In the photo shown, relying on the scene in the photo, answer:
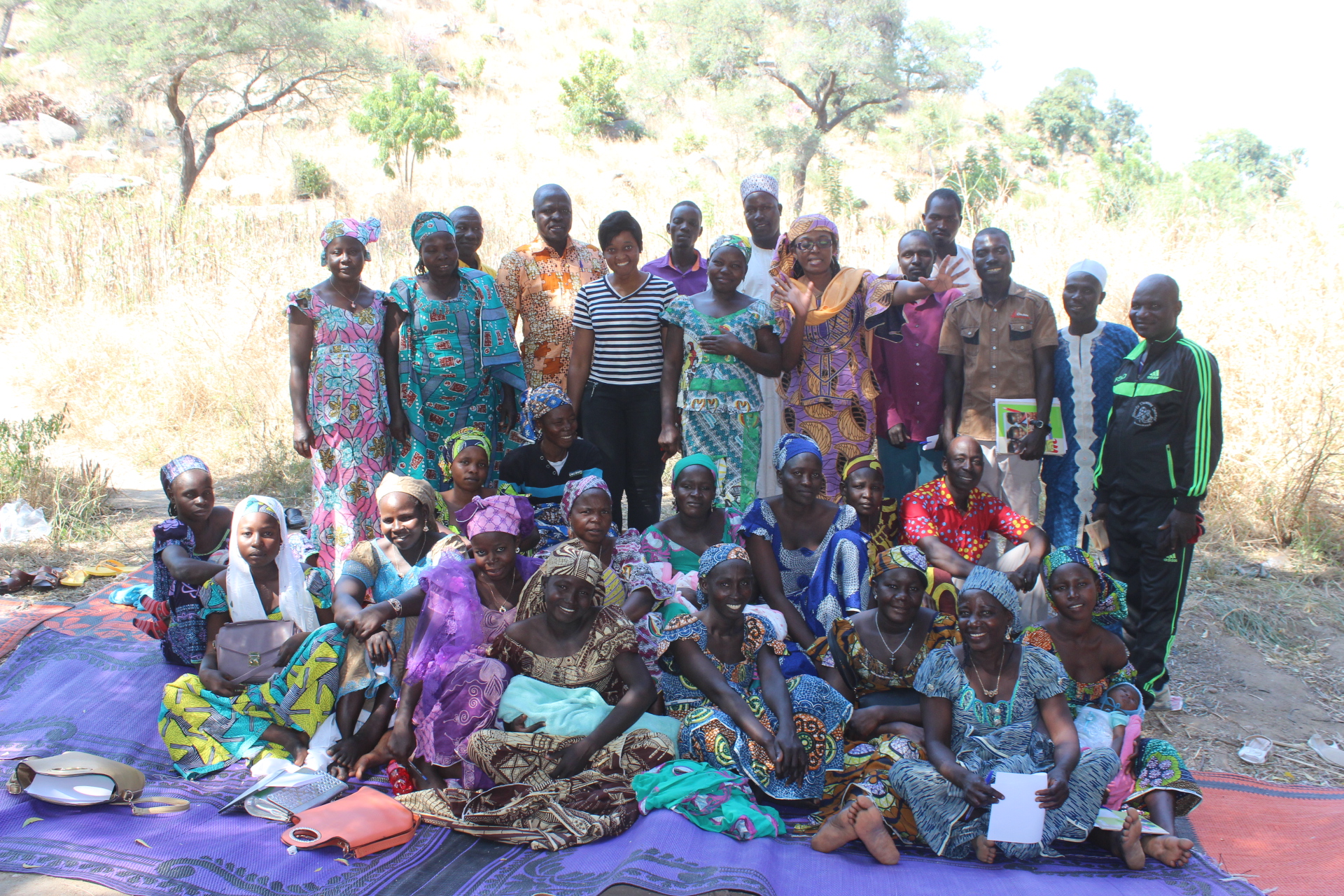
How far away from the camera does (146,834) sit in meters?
2.83

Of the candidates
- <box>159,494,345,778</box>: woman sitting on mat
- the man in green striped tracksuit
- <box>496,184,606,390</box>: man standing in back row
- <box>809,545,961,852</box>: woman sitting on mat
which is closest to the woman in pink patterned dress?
<box>496,184,606,390</box>: man standing in back row

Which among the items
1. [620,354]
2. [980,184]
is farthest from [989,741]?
[980,184]

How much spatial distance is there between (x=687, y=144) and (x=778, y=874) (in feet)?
71.7

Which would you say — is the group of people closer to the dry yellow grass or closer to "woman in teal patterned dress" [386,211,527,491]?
"woman in teal patterned dress" [386,211,527,491]

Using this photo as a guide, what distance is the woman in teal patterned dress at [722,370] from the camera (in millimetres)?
4449

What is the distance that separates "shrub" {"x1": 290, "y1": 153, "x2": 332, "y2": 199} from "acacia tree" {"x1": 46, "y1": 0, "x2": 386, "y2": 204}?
128cm

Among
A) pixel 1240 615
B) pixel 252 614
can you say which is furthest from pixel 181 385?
pixel 1240 615

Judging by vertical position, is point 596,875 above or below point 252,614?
below

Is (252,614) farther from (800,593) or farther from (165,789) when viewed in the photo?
(800,593)

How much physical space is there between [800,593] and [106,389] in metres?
7.29

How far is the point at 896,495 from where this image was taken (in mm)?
4879

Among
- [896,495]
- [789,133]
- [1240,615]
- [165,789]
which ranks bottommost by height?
[165,789]

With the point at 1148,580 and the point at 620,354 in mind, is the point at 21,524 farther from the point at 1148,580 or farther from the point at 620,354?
the point at 1148,580

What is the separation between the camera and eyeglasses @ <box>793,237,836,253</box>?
4.52m
